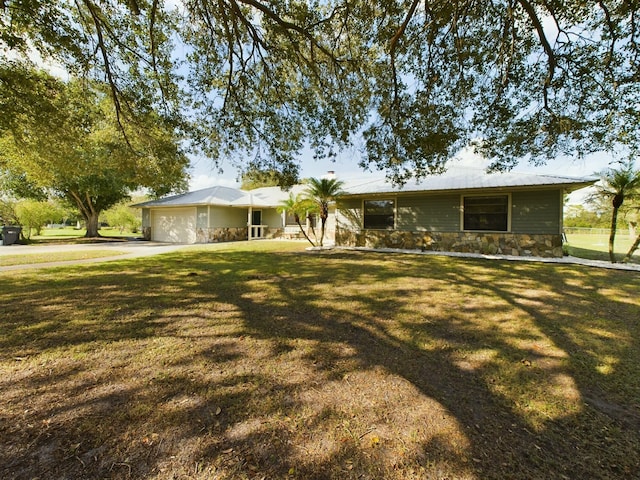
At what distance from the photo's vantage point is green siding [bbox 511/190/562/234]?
32.4 ft

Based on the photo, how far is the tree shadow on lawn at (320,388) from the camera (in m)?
1.62

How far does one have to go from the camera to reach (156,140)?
8484 mm

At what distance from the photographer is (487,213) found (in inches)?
437

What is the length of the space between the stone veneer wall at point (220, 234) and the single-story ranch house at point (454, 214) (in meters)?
0.06

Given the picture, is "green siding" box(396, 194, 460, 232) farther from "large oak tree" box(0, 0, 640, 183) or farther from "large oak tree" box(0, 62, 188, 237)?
"large oak tree" box(0, 62, 188, 237)

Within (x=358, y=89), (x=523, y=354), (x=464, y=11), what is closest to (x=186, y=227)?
(x=358, y=89)

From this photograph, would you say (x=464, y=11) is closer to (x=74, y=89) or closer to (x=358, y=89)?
(x=358, y=89)

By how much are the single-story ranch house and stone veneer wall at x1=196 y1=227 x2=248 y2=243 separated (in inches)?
2.5

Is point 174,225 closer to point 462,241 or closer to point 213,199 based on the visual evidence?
point 213,199

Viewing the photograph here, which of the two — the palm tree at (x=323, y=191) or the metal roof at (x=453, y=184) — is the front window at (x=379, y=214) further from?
the palm tree at (x=323, y=191)

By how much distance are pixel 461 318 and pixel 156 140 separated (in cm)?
930

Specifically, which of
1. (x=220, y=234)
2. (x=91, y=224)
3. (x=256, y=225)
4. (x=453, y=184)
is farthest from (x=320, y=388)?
(x=91, y=224)

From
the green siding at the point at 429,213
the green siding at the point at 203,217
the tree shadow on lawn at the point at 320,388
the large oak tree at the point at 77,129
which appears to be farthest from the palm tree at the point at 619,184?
the green siding at the point at 203,217

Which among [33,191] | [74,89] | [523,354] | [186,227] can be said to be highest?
[74,89]
